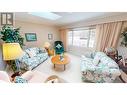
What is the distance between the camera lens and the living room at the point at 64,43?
847 millimetres

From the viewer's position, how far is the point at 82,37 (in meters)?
0.98

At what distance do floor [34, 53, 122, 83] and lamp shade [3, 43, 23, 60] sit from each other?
246 millimetres

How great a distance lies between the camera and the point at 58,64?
100 centimetres

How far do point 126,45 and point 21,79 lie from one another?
39.7 inches

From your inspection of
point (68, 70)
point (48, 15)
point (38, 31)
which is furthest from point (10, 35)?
point (68, 70)

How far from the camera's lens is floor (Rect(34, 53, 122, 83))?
95 cm

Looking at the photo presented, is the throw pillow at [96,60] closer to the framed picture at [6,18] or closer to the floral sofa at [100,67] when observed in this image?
the floral sofa at [100,67]

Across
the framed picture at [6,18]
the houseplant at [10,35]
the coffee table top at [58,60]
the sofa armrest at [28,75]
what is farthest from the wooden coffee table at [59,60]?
the framed picture at [6,18]

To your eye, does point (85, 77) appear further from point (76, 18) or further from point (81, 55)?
point (76, 18)

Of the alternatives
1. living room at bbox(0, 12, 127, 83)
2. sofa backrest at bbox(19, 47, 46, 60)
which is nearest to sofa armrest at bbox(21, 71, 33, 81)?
living room at bbox(0, 12, 127, 83)

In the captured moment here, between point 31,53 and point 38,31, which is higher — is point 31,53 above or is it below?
below

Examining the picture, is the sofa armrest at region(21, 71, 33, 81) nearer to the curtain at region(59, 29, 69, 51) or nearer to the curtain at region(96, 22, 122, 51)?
the curtain at region(59, 29, 69, 51)

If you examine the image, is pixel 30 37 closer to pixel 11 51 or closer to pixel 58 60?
pixel 11 51
